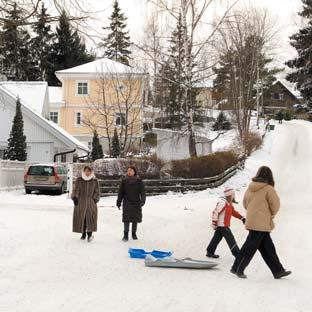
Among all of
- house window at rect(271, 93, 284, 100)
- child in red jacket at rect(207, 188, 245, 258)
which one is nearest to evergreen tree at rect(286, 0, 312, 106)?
child in red jacket at rect(207, 188, 245, 258)

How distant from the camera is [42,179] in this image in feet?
86.8

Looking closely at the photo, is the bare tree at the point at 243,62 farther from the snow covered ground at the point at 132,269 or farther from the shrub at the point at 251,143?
the snow covered ground at the point at 132,269

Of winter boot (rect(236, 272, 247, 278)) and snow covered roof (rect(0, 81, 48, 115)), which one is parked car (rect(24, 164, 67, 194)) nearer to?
snow covered roof (rect(0, 81, 48, 115))

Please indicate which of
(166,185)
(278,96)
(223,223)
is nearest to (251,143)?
(166,185)

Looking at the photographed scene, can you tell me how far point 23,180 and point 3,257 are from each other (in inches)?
736

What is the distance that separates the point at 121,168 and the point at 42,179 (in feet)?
12.7

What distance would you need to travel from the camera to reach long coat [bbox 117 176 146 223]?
12.4 m

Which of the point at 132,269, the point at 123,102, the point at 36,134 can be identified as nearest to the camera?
the point at 132,269

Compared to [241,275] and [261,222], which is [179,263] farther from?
[261,222]

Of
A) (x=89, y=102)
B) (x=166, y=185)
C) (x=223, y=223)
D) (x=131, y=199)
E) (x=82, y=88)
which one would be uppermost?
(x=82, y=88)

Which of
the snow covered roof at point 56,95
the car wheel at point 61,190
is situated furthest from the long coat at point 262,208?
the snow covered roof at point 56,95

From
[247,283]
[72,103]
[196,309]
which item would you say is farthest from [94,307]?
[72,103]

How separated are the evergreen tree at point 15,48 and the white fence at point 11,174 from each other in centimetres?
1359

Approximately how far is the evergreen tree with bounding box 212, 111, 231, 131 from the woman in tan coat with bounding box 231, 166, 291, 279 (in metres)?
55.7
